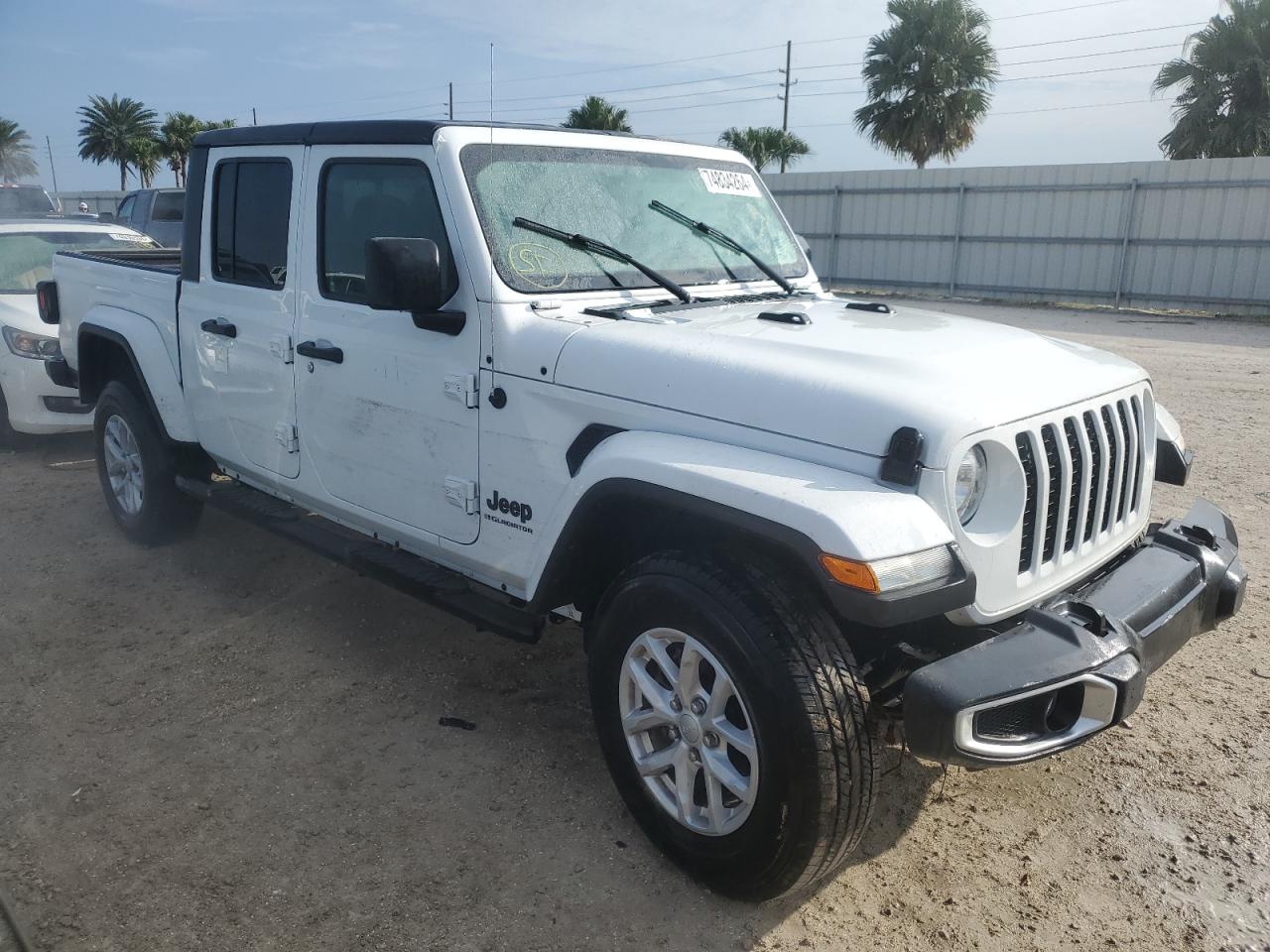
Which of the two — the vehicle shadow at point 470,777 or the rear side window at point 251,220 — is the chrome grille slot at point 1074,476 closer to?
the vehicle shadow at point 470,777

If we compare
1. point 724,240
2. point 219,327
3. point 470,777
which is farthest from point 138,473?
point 724,240

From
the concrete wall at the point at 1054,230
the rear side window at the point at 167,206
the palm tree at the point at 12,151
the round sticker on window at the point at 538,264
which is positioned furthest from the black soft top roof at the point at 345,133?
the palm tree at the point at 12,151

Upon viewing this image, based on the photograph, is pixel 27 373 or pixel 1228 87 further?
pixel 1228 87

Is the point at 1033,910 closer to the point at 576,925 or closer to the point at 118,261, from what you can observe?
the point at 576,925

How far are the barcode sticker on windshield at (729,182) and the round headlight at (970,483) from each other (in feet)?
6.40

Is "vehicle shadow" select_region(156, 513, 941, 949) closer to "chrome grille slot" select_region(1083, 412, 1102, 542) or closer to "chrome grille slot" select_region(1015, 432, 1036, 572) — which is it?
"chrome grille slot" select_region(1015, 432, 1036, 572)

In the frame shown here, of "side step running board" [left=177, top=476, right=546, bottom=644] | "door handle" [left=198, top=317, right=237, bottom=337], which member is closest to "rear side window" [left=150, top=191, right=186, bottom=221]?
"side step running board" [left=177, top=476, right=546, bottom=644]

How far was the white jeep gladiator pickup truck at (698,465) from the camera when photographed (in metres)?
2.43

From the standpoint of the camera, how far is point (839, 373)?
2674 millimetres

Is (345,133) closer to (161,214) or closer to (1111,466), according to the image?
(1111,466)

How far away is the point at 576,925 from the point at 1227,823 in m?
2.02

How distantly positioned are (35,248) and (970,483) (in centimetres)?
839

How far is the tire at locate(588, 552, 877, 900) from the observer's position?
2428mm

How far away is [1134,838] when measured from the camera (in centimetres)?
305
